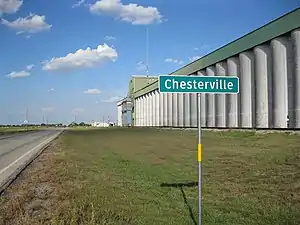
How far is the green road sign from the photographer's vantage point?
606cm

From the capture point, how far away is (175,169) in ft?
46.9

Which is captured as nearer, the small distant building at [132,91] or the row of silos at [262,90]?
the row of silos at [262,90]

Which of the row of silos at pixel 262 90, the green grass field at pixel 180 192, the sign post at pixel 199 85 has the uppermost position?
the row of silos at pixel 262 90

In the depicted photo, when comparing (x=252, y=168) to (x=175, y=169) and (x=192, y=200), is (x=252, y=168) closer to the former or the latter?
(x=175, y=169)

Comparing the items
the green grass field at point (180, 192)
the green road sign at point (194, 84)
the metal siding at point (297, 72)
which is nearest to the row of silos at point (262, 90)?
the metal siding at point (297, 72)

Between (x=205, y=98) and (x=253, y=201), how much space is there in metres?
36.4

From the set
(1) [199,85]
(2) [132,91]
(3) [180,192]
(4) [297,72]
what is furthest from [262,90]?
(2) [132,91]

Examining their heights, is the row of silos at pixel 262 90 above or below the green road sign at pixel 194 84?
above

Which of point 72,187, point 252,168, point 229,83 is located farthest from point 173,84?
point 252,168

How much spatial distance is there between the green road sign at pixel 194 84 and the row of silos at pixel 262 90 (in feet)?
69.1

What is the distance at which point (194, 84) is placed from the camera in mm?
6148

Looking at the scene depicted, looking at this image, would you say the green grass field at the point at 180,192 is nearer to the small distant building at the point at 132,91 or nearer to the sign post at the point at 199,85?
the sign post at the point at 199,85

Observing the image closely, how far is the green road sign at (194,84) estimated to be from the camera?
19.9 feet

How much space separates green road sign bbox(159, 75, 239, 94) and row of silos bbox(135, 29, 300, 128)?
830 inches
